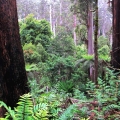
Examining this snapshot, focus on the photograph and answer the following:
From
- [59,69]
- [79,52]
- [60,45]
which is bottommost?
[59,69]

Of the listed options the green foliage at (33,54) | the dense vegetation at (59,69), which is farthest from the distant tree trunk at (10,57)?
the green foliage at (33,54)

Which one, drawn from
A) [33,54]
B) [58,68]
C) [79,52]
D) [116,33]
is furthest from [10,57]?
[79,52]

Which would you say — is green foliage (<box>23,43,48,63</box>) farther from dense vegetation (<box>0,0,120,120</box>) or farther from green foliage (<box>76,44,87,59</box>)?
green foliage (<box>76,44,87,59</box>)

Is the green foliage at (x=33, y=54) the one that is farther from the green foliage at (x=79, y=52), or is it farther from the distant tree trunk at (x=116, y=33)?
the distant tree trunk at (x=116, y=33)

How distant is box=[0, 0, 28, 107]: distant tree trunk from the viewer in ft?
11.1

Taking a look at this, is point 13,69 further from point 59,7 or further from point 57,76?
point 59,7

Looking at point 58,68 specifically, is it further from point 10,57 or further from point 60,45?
point 10,57

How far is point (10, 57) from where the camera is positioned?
11.5ft

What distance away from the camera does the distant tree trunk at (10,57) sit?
3.40 metres

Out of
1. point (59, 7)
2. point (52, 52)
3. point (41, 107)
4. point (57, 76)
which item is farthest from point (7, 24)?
point (59, 7)

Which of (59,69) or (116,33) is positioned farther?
(59,69)

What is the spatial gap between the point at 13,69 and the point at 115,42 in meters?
4.24

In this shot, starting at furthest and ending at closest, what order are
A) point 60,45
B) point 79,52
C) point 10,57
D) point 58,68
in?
point 79,52 < point 60,45 < point 58,68 < point 10,57

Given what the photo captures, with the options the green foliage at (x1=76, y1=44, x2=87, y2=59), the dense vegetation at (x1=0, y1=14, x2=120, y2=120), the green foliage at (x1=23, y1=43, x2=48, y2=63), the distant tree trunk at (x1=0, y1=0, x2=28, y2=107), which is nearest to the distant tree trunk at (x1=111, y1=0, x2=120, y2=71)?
the dense vegetation at (x1=0, y1=14, x2=120, y2=120)
